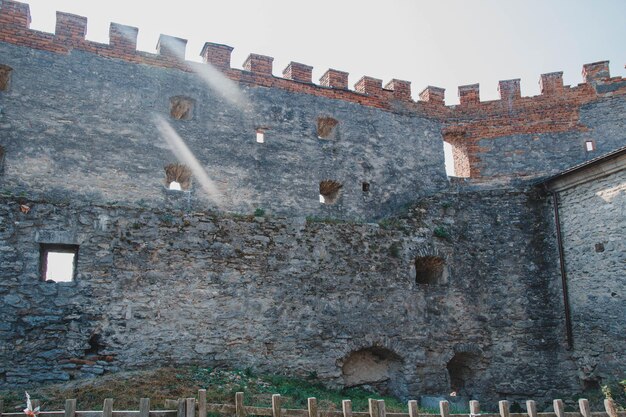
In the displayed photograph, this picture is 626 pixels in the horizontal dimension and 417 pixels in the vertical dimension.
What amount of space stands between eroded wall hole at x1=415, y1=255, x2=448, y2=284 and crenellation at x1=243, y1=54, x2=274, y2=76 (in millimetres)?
6429

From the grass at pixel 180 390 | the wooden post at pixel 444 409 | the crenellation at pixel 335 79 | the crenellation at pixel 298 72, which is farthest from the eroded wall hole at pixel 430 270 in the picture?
the wooden post at pixel 444 409

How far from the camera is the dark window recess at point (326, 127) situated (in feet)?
52.0

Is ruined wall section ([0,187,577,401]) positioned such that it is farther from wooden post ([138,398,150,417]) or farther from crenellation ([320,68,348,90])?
wooden post ([138,398,150,417])

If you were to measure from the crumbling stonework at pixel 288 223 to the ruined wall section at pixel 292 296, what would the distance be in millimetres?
37

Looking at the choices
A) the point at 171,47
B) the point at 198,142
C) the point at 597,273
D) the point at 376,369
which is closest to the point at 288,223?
the point at 198,142

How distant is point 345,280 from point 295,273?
1211 mm

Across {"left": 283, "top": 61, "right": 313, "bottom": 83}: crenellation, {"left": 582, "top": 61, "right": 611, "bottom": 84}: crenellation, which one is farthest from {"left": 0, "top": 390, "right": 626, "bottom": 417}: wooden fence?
{"left": 582, "top": 61, "right": 611, "bottom": 84}: crenellation

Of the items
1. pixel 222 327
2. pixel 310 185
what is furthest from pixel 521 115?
pixel 222 327

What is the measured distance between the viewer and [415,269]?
14.0m

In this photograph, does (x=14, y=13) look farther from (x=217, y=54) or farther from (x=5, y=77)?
(x=217, y=54)

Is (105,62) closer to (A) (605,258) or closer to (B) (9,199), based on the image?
(B) (9,199)

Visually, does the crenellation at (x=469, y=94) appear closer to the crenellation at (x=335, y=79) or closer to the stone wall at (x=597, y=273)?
the crenellation at (x=335, y=79)

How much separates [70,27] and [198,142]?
3.96 meters

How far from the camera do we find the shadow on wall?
1261cm
